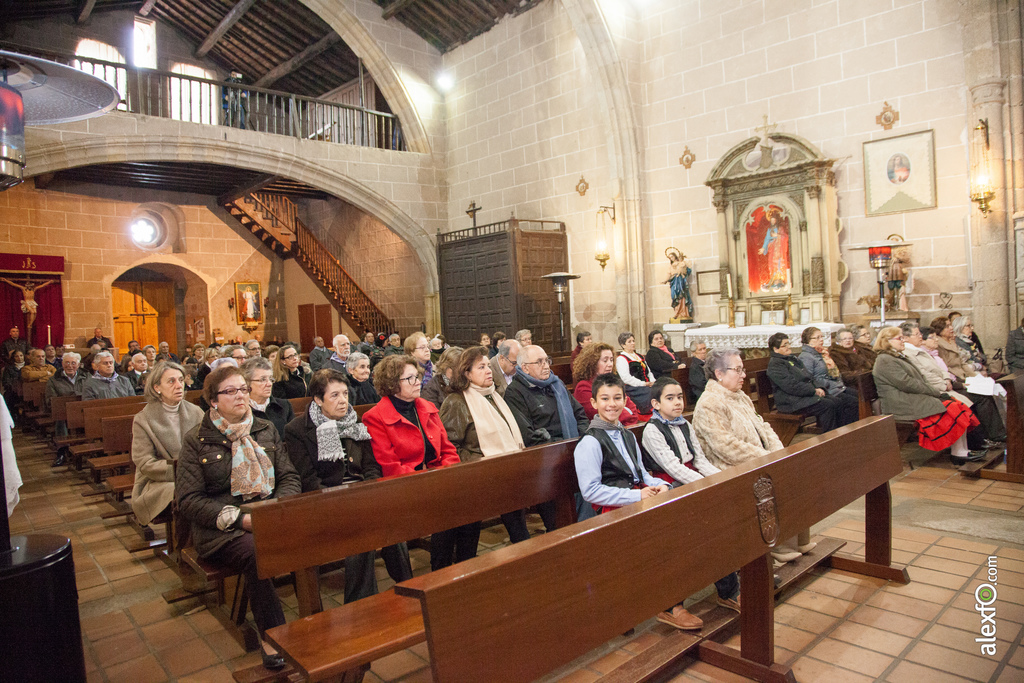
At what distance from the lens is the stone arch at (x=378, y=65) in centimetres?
1191

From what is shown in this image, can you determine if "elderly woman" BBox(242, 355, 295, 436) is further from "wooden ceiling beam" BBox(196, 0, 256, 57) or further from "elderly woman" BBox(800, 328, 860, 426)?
"wooden ceiling beam" BBox(196, 0, 256, 57)

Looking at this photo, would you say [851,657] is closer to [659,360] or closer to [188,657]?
[188,657]

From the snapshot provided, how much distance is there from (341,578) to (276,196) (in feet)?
43.7

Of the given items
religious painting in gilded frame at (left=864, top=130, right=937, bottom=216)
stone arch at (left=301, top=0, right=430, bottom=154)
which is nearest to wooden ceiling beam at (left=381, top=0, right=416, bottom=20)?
stone arch at (left=301, top=0, right=430, bottom=154)

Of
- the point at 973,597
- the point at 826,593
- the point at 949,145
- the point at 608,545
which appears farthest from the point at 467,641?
the point at 949,145

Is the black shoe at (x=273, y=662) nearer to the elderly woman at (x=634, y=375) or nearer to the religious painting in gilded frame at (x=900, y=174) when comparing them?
the elderly woman at (x=634, y=375)

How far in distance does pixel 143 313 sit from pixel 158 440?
1349 cm

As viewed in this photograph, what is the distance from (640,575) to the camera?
173cm

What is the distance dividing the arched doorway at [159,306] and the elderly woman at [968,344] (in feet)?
44.8

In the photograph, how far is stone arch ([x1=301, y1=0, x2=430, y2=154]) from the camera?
1191 cm

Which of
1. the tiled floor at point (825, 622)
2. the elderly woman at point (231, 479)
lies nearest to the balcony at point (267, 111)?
the tiled floor at point (825, 622)

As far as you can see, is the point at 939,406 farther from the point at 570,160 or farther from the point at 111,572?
the point at 570,160

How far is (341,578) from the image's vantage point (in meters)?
3.29

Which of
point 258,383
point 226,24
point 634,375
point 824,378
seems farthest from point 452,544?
point 226,24
